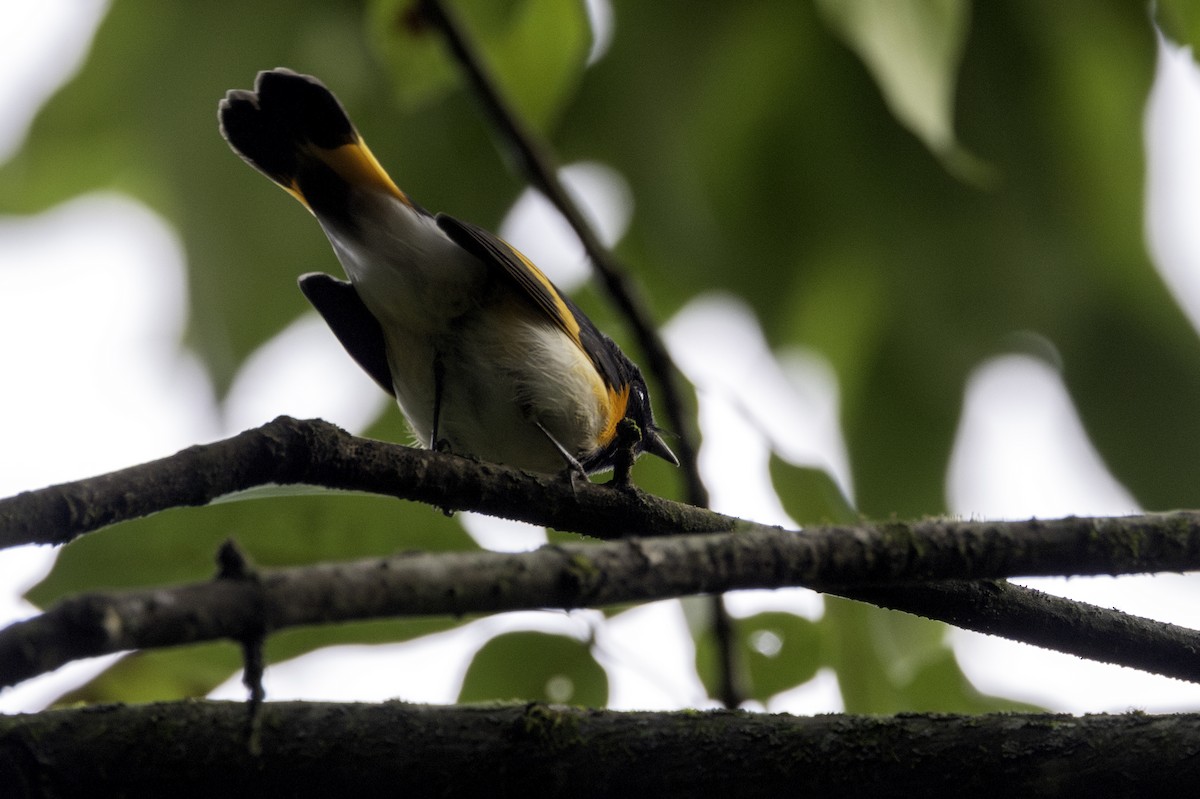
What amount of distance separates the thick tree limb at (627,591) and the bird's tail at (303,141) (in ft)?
6.78

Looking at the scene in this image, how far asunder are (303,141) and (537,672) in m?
1.67

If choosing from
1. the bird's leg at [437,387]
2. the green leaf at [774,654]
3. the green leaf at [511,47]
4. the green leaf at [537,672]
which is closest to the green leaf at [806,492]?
the green leaf at [774,654]

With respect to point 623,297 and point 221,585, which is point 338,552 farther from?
point 221,585

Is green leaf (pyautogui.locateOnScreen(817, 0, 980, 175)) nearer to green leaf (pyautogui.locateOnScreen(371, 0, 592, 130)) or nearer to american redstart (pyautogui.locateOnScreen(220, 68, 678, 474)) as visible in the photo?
green leaf (pyautogui.locateOnScreen(371, 0, 592, 130))

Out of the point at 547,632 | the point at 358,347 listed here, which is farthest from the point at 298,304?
the point at 547,632

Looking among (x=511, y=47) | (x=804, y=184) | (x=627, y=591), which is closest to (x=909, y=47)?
(x=511, y=47)

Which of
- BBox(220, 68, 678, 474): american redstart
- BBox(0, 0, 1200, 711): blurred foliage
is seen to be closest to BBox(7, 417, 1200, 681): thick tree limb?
BBox(220, 68, 678, 474): american redstart

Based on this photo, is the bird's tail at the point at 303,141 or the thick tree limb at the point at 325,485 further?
the bird's tail at the point at 303,141

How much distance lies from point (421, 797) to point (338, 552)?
2.30 ft

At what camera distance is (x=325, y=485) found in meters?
1.84

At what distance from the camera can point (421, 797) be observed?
1.76 m

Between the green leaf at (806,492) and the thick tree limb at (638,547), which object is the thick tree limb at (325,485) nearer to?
the thick tree limb at (638,547)

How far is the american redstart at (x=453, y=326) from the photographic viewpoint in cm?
344

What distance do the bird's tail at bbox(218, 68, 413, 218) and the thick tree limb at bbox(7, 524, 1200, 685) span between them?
207cm
